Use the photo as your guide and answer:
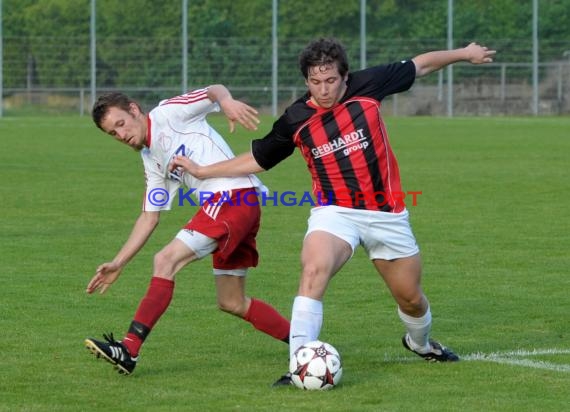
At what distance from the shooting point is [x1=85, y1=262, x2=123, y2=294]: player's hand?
26.0ft

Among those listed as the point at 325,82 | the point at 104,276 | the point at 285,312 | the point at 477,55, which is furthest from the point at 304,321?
the point at 285,312

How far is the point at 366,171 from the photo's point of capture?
Answer: 294 inches

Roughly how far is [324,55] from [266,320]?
185 centimetres

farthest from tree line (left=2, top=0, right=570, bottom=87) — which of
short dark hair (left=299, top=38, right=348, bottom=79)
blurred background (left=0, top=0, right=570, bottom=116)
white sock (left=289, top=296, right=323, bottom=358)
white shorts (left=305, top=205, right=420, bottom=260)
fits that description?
white sock (left=289, top=296, right=323, bottom=358)

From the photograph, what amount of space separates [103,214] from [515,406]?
11.9 m

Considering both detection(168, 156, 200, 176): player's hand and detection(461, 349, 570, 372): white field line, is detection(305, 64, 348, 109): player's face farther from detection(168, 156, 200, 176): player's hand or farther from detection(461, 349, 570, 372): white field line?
detection(461, 349, 570, 372): white field line

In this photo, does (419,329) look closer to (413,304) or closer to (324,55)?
(413,304)

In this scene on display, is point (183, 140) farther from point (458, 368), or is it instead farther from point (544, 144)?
point (544, 144)

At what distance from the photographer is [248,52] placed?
56719 millimetres

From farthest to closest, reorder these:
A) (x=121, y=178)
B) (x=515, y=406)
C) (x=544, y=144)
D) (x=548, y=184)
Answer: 1. (x=544, y=144)
2. (x=121, y=178)
3. (x=548, y=184)
4. (x=515, y=406)

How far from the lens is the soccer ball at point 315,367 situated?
7.07 m

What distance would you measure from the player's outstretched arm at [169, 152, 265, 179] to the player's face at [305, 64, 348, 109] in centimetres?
60

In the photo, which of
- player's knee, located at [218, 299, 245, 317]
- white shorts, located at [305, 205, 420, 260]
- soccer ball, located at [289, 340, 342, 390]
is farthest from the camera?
player's knee, located at [218, 299, 245, 317]

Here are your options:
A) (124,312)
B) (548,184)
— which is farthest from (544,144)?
(124,312)
